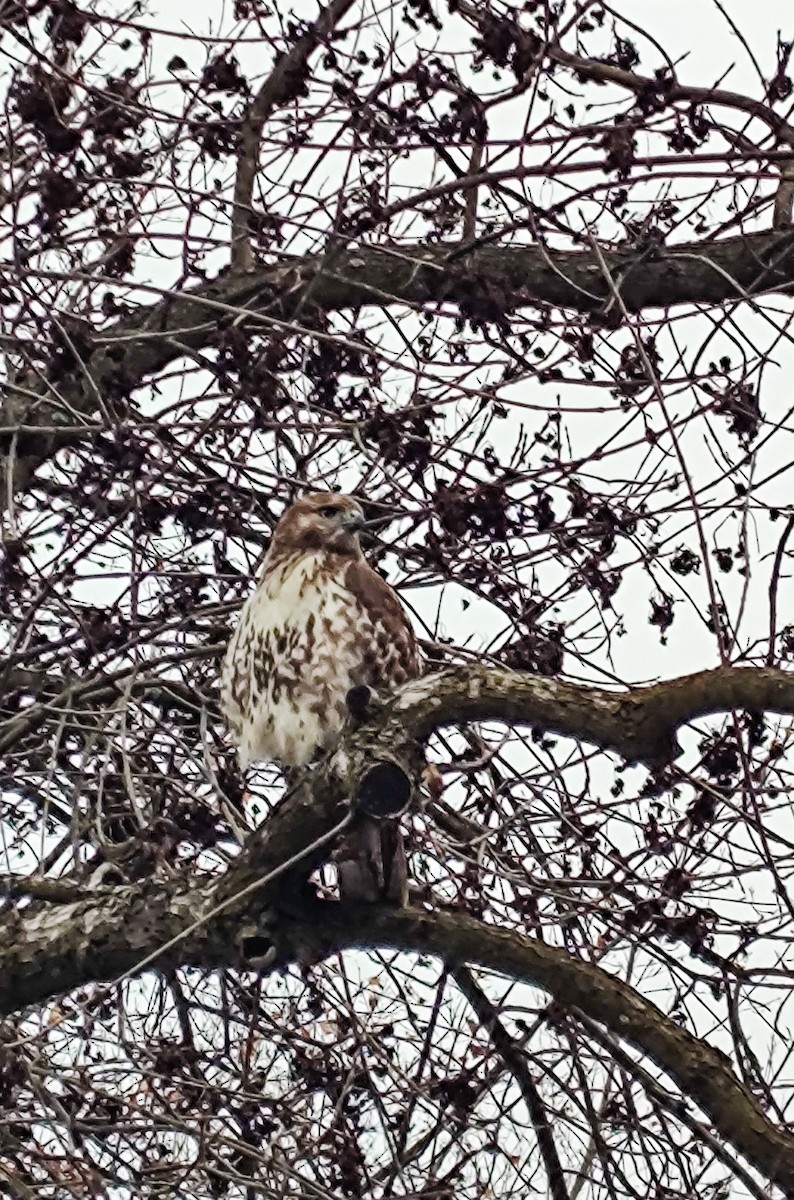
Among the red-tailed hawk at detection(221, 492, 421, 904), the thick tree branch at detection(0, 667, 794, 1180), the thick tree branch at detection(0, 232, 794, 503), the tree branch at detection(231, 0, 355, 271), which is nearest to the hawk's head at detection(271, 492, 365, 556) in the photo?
the red-tailed hawk at detection(221, 492, 421, 904)

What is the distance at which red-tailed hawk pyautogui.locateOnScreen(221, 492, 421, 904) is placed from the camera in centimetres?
444

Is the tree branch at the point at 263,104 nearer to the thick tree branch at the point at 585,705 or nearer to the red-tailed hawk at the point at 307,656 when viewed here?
the red-tailed hawk at the point at 307,656

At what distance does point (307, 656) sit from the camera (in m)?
4.46

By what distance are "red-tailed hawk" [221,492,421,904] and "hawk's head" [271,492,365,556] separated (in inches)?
4.0

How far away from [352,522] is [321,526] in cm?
8

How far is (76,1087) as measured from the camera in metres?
4.52

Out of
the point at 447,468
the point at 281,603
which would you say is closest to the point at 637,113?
the point at 447,468

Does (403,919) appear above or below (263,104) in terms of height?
below

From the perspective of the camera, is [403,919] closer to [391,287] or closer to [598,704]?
[598,704]

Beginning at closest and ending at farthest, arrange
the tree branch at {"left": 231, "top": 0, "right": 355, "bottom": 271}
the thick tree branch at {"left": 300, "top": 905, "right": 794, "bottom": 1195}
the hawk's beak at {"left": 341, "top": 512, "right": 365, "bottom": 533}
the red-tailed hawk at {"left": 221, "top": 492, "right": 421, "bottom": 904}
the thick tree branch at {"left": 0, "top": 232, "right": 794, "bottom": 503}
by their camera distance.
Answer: the thick tree branch at {"left": 300, "top": 905, "right": 794, "bottom": 1195}, the red-tailed hawk at {"left": 221, "top": 492, "right": 421, "bottom": 904}, the hawk's beak at {"left": 341, "top": 512, "right": 365, "bottom": 533}, the tree branch at {"left": 231, "top": 0, "right": 355, "bottom": 271}, the thick tree branch at {"left": 0, "top": 232, "right": 794, "bottom": 503}

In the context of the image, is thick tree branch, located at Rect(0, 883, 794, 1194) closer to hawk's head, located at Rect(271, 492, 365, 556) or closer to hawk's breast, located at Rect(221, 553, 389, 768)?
hawk's breast, located at Rect(221, 553, 389, 768)

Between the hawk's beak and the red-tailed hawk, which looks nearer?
the red-tailed hawk

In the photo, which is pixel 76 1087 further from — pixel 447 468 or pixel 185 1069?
pixel 447 468

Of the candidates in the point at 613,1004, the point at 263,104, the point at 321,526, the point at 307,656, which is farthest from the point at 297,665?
the point at 263,104
